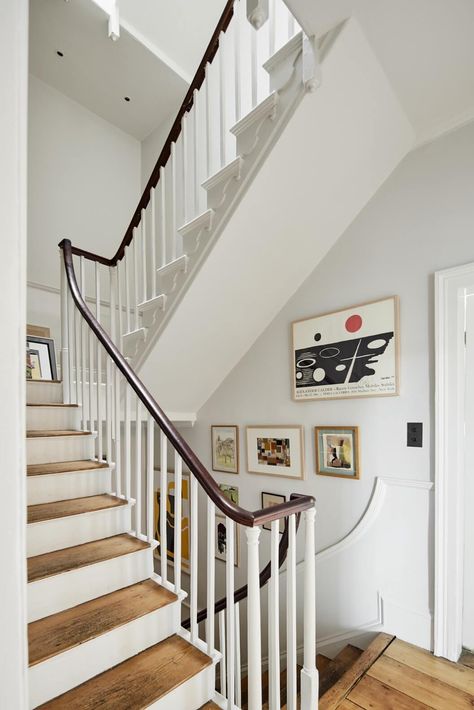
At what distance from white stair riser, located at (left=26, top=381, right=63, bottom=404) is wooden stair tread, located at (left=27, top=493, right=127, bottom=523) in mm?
833

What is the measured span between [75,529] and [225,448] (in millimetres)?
1476

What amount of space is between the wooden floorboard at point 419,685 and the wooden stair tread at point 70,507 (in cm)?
153

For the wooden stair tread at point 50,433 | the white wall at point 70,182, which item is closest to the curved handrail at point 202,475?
the wooden stair tread at point 50,433

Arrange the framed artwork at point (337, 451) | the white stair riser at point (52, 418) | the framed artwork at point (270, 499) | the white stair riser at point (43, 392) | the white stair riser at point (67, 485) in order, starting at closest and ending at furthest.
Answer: the white stair riser at point (67, 485) → the framed artwork at point (337, 451) → the white stair riser at point (52, 418) → the white stair riser at point (43, 392) → the framed artwork at point (270, 499)

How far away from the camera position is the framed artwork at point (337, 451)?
7.86 ft

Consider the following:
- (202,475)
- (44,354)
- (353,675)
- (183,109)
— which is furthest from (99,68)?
(353,675)

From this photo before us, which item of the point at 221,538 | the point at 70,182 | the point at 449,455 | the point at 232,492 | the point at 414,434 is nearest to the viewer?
the point at 449,455

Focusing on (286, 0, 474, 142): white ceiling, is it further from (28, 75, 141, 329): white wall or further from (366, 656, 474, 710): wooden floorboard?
(28, 75, 141, 329): white wall

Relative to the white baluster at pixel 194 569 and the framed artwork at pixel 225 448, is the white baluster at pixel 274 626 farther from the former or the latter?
the framed artwork at pixel 225 448

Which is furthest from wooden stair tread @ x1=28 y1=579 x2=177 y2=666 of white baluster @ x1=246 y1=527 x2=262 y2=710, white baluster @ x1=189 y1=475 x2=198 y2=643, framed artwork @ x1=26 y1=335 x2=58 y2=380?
framed artwork @ x1=26 y1=335 x2=58 y2=380

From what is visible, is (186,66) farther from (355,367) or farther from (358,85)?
(355,367)

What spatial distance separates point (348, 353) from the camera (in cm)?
245

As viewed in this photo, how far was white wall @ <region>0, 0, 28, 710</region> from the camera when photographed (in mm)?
507

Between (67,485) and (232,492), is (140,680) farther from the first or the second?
(232,492)
